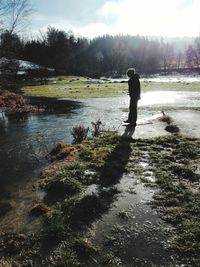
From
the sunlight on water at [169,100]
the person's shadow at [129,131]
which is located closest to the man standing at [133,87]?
the person's shadow at [129,131]

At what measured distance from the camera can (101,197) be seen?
750cm

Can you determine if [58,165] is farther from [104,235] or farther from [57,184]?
[104,235]

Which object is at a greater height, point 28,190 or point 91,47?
point 91,47

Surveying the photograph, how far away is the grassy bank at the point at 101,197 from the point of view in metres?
5.43

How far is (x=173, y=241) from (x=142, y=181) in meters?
2.82

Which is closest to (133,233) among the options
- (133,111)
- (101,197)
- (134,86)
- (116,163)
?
(101,197)

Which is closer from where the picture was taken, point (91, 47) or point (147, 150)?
point (147, 150)

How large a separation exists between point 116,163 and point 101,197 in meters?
2.35

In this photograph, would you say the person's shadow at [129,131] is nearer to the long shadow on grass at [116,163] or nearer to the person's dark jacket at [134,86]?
the long shadow on grass at [116,163]

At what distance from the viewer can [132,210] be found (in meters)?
6.87

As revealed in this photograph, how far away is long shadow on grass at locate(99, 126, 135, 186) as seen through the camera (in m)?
8.59

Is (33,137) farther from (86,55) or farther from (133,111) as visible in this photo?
(86,55)

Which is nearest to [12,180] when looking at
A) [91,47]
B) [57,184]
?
[57,184]

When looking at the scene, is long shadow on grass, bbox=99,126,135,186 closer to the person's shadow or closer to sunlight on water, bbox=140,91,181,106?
the person's shadow
